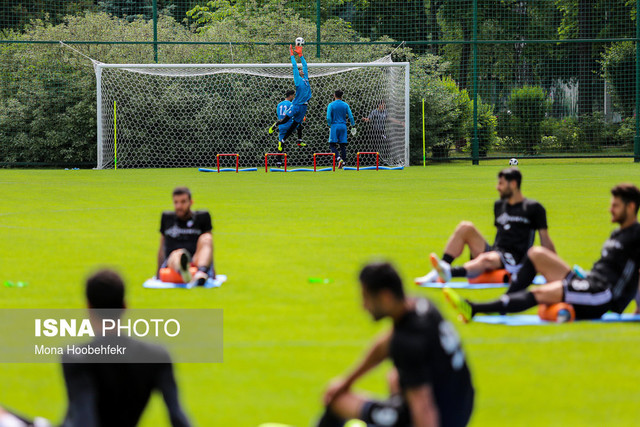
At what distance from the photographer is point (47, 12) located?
41.9m

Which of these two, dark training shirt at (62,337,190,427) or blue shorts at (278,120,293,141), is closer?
dark training shirt at (62,337,190,427)

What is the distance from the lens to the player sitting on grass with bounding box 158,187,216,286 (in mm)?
10523

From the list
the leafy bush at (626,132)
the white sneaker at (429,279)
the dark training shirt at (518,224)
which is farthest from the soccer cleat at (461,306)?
the leafy bush at (626,132)

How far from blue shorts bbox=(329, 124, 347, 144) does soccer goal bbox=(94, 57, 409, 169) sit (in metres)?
3.47

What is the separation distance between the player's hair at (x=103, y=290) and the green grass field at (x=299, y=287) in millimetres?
1395

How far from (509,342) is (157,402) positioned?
2.94 meters

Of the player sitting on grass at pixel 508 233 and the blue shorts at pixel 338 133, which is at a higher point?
the blue shorts at pixel 338 133

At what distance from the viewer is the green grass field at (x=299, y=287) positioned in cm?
621

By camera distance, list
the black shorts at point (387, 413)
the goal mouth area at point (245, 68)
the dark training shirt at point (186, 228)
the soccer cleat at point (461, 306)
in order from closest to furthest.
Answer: the black shorts at point (387, 413) < the soccer cleat at point (461, 306) < the dark training shirt at point (186, 228) < the goal mouth area at point (245, 68)

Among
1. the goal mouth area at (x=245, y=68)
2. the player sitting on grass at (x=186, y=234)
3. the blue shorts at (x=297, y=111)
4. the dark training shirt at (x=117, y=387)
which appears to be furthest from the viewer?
the goal mouth area at (x=245, y=68)

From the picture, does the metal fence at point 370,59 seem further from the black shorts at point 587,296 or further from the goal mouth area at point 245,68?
the black shorts at point 587,296

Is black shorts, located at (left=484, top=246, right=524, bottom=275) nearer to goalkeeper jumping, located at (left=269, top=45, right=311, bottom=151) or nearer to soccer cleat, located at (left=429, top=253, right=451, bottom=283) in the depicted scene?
soccer cleat, located at (left=429, top=253, right=451, bottom=283)

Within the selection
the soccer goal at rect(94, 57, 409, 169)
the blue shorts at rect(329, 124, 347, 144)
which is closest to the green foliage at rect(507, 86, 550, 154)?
the soccer goal at rect(94, 57, 409, 169)

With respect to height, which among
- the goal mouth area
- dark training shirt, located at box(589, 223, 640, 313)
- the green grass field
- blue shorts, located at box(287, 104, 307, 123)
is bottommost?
the green grass field
